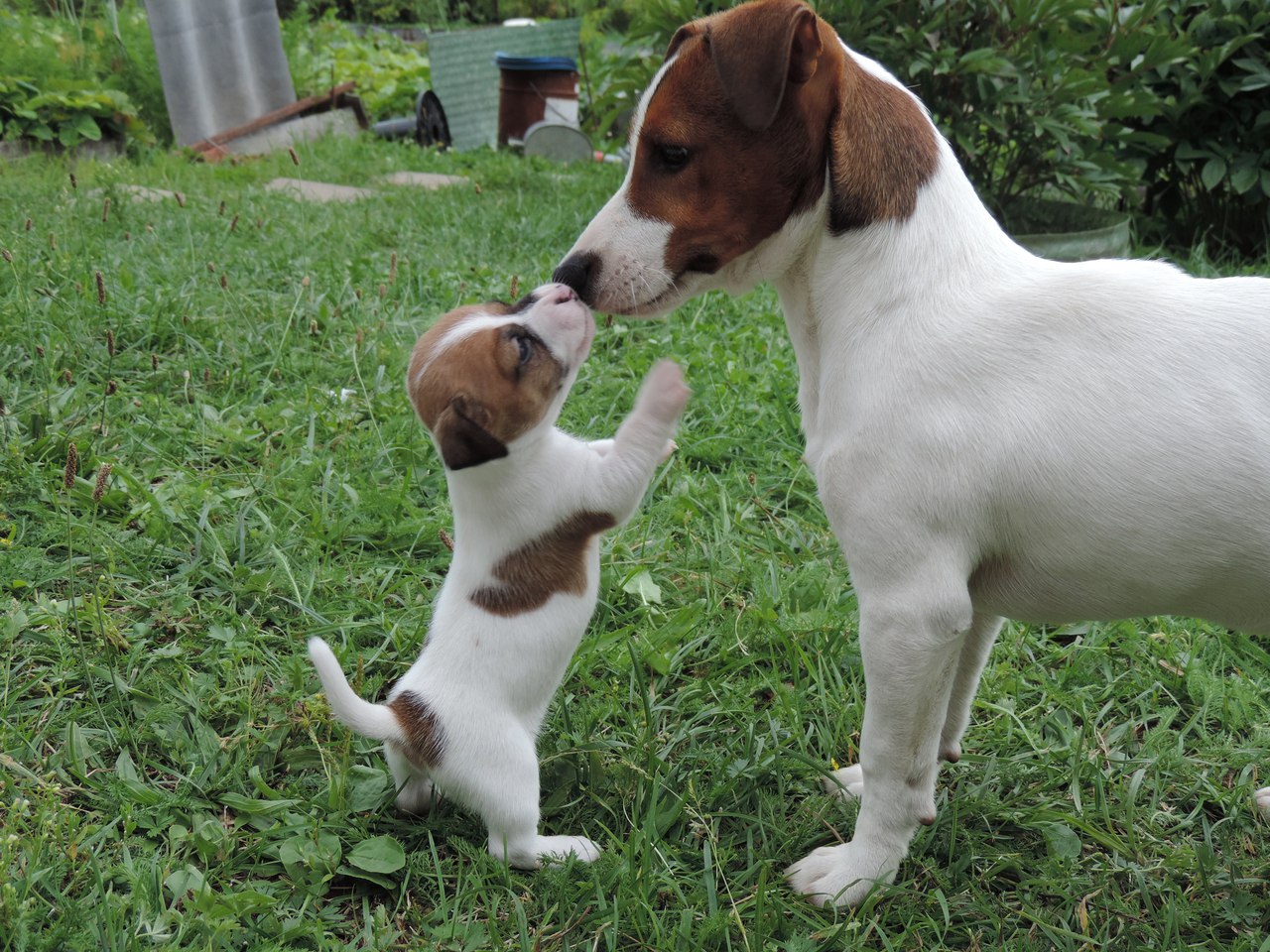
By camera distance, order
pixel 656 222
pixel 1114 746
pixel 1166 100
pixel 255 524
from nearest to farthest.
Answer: pixel 656 222 → pixel 1114 746 → pixel 255 524 → pixel 1166 100

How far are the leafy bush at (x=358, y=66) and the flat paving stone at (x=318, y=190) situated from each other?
3785 millimetres

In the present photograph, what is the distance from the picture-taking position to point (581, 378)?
505 centimetres

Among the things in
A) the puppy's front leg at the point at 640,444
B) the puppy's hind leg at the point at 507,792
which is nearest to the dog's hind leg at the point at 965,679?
the puppy's front leg at the point at 640,444

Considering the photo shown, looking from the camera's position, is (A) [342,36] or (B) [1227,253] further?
(A) [342,36]

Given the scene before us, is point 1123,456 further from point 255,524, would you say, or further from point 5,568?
point 5,568

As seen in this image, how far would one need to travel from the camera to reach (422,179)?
9.14m

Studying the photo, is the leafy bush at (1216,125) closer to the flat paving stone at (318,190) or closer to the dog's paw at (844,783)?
the dog's paw at (844,783)

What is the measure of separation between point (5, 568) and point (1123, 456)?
331cm

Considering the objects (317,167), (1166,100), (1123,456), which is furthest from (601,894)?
(317,167)

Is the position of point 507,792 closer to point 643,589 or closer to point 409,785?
point 409,785

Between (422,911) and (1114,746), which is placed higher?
(422,911)

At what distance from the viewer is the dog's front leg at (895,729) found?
2389 millimetres

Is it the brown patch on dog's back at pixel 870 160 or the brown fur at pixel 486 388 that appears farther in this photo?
the brown fur at pixel 486 388

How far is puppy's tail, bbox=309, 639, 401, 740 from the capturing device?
2.48 metres
